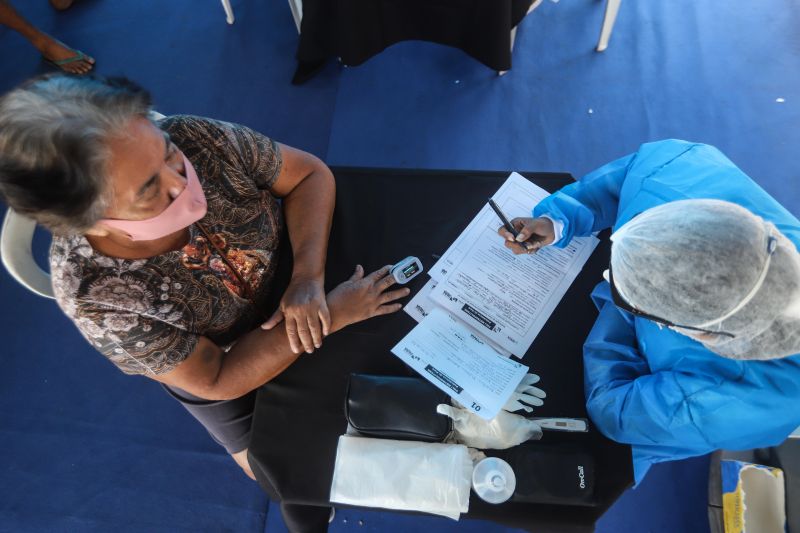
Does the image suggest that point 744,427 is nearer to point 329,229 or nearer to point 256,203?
point 329,229

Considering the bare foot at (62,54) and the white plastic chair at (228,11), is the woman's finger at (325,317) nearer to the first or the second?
the white plastic chair at (228,11)

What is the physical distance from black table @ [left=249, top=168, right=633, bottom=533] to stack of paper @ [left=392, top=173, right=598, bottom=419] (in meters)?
0.03

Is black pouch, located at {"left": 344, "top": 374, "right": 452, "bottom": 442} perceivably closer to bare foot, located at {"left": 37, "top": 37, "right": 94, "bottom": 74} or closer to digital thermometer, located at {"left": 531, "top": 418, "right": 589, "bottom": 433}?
digital thermometer, located at {"left": 531, "top": 418, "right": 589, "bottom": 433}

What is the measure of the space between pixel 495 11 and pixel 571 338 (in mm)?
1426

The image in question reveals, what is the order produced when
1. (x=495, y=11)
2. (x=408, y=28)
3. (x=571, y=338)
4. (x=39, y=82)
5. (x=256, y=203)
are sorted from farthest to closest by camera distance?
(x=408, y=28), (x=495, y=11), (x=256, y=203), (x=571, y=338), (x=39, y=82)

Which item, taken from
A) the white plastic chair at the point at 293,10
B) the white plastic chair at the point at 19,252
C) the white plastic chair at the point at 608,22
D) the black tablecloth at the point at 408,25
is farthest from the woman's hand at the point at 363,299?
the white plastic chair at the point at 608,22

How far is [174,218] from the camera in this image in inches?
36.2

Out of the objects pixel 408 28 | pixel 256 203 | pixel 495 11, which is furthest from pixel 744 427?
pixel 408 28

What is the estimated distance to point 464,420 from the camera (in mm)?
925

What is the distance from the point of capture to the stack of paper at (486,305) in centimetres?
97

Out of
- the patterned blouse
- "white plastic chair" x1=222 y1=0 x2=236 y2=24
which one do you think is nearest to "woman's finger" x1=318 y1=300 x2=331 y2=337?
the patterned blouse

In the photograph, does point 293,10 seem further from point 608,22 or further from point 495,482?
point 495,482

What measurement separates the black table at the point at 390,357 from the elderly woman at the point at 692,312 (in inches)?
2.2

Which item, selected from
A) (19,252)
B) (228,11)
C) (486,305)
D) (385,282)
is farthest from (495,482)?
(228,11)
